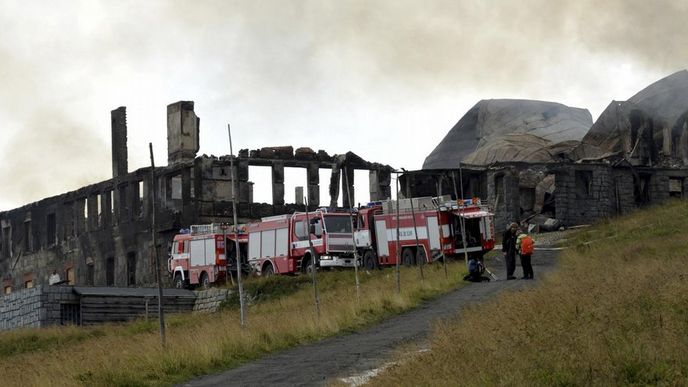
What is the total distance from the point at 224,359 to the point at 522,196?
38.1 metres

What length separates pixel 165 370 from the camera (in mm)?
19531

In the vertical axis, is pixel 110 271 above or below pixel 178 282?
above

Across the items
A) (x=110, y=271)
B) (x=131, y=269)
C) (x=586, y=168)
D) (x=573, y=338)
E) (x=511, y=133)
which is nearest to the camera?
(x=573, y=338)

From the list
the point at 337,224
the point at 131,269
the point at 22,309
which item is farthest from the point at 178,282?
the point at 131,269

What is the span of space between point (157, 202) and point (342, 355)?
42096 mm

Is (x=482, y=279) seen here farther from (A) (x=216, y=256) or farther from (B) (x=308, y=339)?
(A) (x=216, y=256)

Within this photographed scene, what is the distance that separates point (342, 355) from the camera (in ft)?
64.4

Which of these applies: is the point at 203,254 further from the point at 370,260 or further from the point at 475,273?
the point at 475,273

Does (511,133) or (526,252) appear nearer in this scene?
(526,252)

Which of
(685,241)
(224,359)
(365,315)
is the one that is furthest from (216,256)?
(224,359)

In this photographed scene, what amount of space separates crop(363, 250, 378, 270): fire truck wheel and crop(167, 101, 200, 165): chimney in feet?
59.4

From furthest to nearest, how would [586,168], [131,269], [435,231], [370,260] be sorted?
[131,269], [586,168], [370,260], [435,231]

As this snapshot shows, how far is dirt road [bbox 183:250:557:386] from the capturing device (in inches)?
691

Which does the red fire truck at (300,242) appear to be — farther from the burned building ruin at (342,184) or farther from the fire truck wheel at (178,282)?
the burned building ruin at (342,184)
